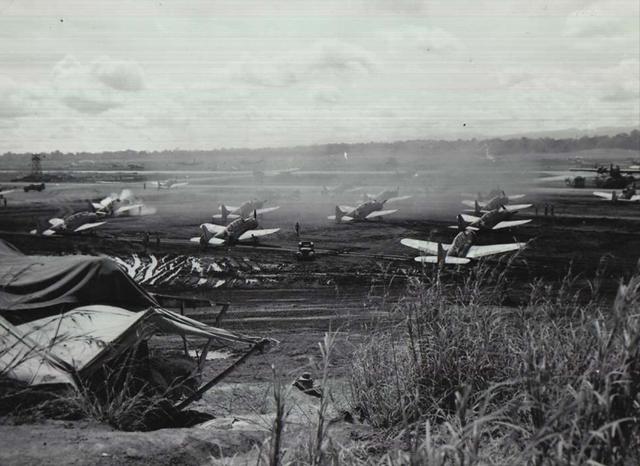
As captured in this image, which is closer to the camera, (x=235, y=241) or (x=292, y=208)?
(x=235, y=241)

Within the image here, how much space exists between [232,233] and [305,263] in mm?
6017

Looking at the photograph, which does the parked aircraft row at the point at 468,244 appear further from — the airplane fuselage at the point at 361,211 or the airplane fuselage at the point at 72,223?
the airplane fuselage at the point at 72,223

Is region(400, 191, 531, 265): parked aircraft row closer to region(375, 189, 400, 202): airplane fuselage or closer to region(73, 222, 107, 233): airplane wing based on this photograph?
region(375, 189, 400, 202): airplane fuselage

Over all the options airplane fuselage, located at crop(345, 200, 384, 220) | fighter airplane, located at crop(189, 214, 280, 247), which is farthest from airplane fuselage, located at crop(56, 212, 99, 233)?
airplane fuselage, located at crop(345, 200, 384, 220)

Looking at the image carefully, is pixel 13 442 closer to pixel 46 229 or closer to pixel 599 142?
pixel 46 229

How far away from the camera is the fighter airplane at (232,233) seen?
87.7ft

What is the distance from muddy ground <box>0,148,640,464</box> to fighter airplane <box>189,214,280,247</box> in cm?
80

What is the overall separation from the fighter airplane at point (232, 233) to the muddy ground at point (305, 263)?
2.61ft

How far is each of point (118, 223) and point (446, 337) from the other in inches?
1294

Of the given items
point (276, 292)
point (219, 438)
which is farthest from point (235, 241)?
point (219, 438)

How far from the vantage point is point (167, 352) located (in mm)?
12109

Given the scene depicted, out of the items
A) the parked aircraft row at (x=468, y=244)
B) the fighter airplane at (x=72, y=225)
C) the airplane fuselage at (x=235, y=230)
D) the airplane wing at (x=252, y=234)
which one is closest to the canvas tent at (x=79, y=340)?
the parked aircraft row at (x=468, y=244)

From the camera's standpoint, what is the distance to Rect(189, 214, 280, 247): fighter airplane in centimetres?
2672

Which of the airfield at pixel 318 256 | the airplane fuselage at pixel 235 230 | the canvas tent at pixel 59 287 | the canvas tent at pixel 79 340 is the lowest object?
the airfield at pixel 318 256
